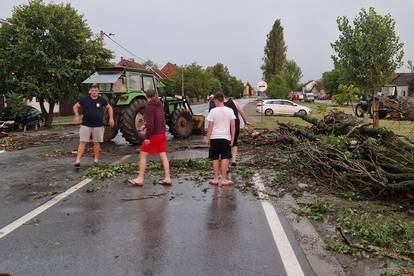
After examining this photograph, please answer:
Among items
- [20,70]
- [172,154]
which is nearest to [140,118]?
[172,154]

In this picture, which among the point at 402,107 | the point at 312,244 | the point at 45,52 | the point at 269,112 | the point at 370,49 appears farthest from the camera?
the point at 269,112

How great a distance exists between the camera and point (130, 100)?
47.6 ft

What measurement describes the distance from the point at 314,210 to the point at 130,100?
8.94 m

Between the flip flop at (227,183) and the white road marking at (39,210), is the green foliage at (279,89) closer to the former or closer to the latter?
the flip flop at (227,183)

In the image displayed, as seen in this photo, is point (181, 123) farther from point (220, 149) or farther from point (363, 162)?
point (363, 162)

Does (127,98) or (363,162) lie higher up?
(127,98)

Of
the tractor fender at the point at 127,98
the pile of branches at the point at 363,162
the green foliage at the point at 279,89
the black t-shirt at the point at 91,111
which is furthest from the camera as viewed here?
the green foliage at the point at 279,89

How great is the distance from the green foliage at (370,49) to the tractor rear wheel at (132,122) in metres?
11.2

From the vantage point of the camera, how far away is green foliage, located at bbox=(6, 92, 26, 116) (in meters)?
22.5

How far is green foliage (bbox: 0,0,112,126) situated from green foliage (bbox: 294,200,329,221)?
1892 centimetres

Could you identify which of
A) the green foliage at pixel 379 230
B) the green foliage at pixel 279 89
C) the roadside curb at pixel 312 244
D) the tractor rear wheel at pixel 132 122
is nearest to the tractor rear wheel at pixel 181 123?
the tractor rear wheel at pixel 132 122

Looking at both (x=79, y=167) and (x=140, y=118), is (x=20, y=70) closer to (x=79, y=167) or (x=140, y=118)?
(x=140, y=118)

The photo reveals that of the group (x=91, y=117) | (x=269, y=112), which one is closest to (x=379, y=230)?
(x=91, y=117)

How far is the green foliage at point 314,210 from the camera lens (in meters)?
6.45
